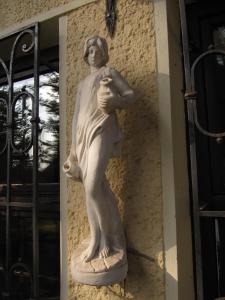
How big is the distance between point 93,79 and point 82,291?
3.52 ft

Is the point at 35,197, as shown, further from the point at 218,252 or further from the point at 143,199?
the point at 218,252

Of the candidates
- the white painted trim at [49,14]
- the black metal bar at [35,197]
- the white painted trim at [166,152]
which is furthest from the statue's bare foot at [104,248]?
the white painted trim at [49,14]

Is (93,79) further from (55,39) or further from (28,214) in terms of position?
(28,214)

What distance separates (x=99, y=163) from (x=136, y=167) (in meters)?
0.24

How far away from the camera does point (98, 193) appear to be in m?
1.51

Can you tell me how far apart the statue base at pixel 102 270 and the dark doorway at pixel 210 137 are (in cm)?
44

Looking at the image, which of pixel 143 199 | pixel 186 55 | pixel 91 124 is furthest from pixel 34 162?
pixel 186 55

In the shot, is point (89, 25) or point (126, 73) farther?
point (89, 25)

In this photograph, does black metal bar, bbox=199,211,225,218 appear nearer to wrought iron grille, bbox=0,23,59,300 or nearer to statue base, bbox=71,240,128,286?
statue base, bbox=71,240,128,286

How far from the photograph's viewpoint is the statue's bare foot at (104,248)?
1505 millimetres

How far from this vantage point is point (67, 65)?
195 centimetres

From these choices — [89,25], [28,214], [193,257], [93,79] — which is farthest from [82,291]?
[89,25]

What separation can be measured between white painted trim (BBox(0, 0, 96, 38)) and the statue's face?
0.46m

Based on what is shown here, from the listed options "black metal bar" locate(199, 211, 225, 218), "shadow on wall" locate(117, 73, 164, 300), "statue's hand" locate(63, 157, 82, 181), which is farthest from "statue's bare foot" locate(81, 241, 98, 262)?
"black metal bar" locate(199, 211, 225, 218)
